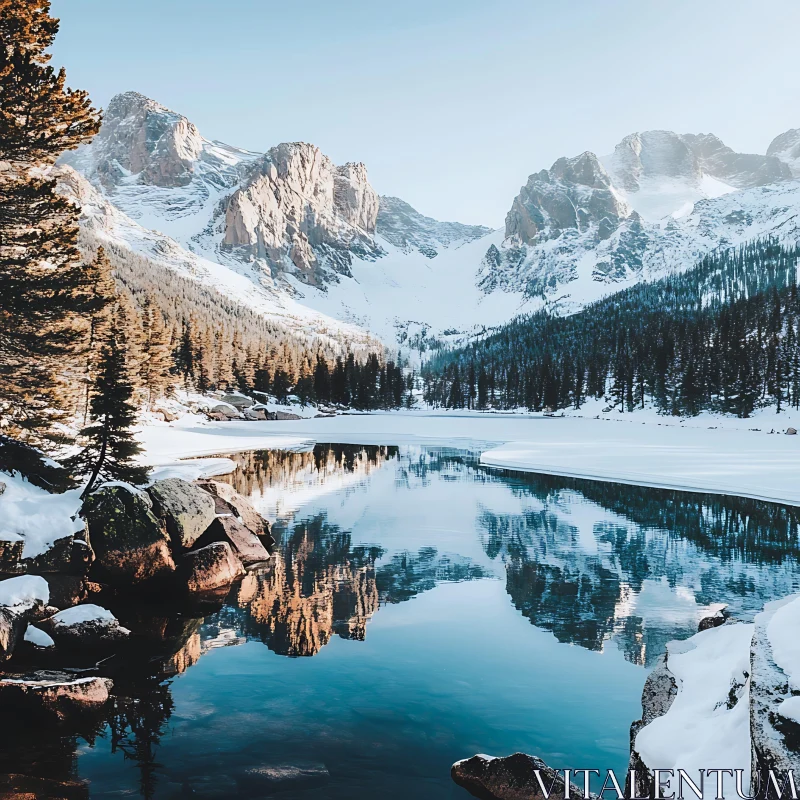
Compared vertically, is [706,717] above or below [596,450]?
above

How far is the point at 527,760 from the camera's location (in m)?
6.55

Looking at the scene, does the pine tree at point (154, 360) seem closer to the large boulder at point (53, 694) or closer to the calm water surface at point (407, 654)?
the calm water surface at point (407, 654)

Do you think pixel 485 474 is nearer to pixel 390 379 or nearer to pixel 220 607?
pixel 220 607

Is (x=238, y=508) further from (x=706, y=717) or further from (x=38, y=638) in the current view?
(x=706, y=717)

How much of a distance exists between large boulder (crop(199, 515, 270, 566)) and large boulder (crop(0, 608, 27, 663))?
571 cm

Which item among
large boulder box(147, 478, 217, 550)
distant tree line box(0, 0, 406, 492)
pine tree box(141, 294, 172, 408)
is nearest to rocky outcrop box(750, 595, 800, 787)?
large boulder box(147, 478, 217, 550)

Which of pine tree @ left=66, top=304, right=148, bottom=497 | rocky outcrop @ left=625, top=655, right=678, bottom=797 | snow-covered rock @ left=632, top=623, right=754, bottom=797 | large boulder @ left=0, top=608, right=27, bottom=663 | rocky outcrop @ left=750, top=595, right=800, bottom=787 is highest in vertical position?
pine tree @ left=66, top=304, right=148, bottom=497

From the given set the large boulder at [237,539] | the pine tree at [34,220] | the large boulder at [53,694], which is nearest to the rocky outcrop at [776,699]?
the large boulder at [53,694]

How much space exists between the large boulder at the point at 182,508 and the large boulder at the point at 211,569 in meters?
0.89

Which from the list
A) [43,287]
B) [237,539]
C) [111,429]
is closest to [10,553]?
[111,429]

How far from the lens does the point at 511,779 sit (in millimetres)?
6406

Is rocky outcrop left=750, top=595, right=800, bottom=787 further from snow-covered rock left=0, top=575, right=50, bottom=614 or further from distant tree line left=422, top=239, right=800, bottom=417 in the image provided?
distant tree line left=422, top=239, right=800, bottom=417

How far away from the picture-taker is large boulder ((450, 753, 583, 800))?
6.27 m

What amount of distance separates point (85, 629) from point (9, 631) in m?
1.29
